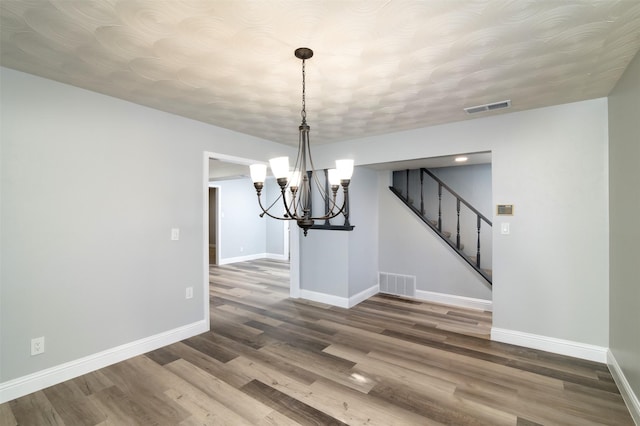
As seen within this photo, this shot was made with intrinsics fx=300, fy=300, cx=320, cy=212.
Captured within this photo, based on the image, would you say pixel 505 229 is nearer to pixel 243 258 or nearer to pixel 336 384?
pixel 336 384

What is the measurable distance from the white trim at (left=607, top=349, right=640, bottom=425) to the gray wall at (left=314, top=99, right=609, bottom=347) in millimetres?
248

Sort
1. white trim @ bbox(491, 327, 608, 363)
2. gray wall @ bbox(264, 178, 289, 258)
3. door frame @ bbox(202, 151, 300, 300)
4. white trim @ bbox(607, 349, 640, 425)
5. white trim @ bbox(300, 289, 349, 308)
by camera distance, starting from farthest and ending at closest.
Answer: gray wall @ bbox(264, 178, 289, 258) → white trim @ bbox(300, 289, 349, 308) → door frame @ bbox(202, 151, 300, 300) → white trim @ bbox(491, 327, 608, 363) → white trim @ bbox(607, 349, 640, 425)

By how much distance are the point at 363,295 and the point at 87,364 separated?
11.5ft

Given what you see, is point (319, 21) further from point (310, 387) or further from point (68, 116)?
point (310, 387)

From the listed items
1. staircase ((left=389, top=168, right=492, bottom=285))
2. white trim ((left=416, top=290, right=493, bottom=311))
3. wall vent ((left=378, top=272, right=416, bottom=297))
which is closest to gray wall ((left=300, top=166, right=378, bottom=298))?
wall vent ((left=378, top=272, right=416, bottom=297))

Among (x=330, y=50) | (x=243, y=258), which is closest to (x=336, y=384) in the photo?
(x=330, y=50)

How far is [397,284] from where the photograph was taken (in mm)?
5102

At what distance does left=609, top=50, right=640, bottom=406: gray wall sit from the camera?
81.1 inches

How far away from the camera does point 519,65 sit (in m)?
2.17

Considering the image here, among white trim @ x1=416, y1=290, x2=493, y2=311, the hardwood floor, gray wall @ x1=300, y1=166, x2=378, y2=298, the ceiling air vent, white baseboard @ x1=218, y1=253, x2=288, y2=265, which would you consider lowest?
the hardwood floor

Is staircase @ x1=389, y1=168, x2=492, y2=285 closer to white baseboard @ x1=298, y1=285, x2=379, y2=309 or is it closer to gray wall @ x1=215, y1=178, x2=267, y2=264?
white baseboard @ x1=298, y1=285, x2=379, y2=309

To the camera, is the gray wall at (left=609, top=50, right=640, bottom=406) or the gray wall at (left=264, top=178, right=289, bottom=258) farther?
the gray wall at (left=264, top=178, right=289, bottom=258)

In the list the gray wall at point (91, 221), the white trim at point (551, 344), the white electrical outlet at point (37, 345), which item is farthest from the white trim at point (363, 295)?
the white electrical outlet at point (37, 345)

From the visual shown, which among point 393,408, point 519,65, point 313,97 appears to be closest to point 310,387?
point 393,408
